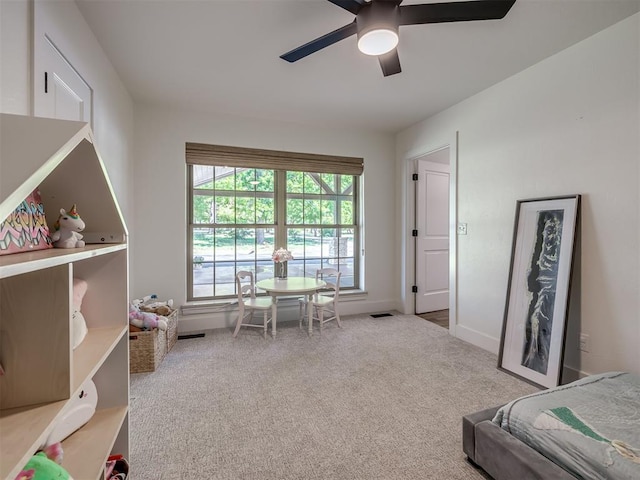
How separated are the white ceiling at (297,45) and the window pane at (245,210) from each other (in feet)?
3.52

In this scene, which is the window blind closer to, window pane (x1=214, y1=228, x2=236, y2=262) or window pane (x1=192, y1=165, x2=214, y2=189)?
window pane (x1=192, y1=165, x2=214, y2=189)

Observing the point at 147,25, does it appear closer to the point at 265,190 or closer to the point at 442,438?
the point at 265,190

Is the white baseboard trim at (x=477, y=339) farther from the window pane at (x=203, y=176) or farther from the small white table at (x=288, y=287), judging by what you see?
the window pane at (x=203, y=176)

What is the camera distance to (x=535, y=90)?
2555mm

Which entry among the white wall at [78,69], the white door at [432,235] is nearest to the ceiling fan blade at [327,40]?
the white wall at [78,69]

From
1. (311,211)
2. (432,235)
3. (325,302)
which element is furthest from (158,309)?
(432,235)

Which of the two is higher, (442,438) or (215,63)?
(215,63)

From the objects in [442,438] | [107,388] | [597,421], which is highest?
[107,388]

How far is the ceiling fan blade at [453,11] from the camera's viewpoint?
1.51 m

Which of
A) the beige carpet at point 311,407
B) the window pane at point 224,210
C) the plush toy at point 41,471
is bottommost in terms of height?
the beige carpet at point 311,407

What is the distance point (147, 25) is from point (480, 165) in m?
3.04

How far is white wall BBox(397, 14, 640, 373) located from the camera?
6.61ft

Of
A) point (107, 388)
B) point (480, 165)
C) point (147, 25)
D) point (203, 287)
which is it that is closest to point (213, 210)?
point (203, 287)

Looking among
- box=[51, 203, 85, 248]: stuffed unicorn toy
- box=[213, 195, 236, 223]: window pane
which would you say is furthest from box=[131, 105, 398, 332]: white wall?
box=[51, 203, 85, 248]: stuffed unicorn toy
